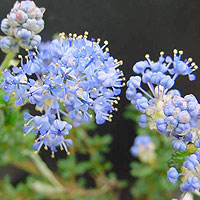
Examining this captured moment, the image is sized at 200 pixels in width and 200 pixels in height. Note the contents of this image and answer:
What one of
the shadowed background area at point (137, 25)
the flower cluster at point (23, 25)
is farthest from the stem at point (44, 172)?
→ the flower cluster at point (23, 25)

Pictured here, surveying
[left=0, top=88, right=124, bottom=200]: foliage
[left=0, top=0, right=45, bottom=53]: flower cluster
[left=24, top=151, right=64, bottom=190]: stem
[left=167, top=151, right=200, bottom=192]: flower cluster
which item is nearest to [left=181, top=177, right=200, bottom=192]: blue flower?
[left=167, top=151, right=200, bottom=192]: flower cluster

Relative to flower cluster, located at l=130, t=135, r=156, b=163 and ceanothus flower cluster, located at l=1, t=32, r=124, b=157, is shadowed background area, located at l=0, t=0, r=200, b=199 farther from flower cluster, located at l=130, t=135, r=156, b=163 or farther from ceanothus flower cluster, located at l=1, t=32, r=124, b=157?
ceanothus flower cluster, located at l=1, t=32, r=124, b=157

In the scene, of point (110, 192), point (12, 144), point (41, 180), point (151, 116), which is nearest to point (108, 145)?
point (110, 192)

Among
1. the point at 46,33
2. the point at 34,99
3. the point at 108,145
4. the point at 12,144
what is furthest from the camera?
the point at 108,145

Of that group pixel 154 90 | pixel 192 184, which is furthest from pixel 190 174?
pixel 154 90

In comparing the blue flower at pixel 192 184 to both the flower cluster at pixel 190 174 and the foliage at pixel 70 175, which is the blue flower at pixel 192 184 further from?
the foliage at pixel 70 175

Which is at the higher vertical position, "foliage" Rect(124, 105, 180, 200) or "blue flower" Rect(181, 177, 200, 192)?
"foliage" Rect(124, 105, 180, 200)

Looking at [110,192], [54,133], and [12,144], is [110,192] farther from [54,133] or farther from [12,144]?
[54,133]
